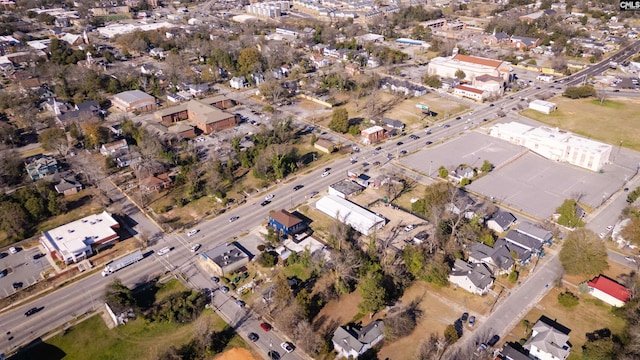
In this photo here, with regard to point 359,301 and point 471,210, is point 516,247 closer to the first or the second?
point 471,210

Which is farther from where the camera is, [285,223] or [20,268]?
[285,223]

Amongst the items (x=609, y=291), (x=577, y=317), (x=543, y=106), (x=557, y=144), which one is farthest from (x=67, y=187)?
(x=543, y=106)

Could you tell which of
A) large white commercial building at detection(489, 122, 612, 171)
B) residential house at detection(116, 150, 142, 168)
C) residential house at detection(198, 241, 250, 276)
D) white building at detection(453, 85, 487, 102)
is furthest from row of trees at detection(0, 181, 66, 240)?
white building at detection(453, 85, 487, 102)

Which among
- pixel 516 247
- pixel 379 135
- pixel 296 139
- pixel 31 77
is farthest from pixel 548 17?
pixel 31 77

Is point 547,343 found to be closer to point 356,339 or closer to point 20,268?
point 356,339

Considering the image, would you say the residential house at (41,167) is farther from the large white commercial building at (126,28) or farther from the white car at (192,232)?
the large white commercial building at (126,28)

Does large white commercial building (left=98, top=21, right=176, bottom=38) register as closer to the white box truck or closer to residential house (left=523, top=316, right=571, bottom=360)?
the white box truck

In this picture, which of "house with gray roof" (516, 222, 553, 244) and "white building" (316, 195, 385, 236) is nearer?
"house with gray roof" (516, 222, 553, 244)
